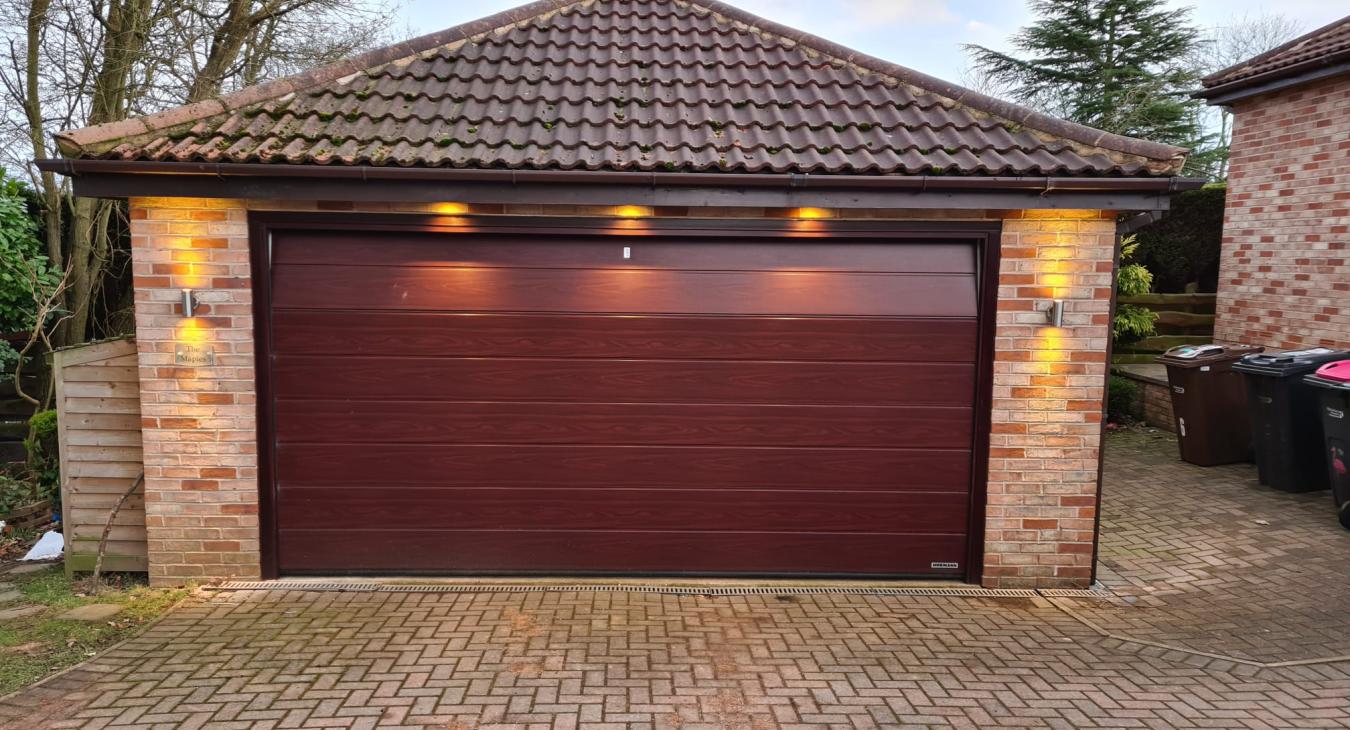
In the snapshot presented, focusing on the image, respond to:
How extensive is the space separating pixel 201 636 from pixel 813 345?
13.2ft

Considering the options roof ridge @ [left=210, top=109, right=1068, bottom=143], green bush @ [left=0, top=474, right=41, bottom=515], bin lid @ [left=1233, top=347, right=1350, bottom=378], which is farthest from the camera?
bin lid @ [left=1233, top=347, right=1350, bottom=378]

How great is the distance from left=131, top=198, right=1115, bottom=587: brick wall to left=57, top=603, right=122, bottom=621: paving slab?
0.32m

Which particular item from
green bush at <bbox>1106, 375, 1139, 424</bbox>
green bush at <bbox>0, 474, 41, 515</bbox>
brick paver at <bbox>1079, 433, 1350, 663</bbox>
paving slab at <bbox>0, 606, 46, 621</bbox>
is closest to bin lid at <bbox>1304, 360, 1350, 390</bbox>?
brick paver at <bbox>1079, 433, 1350, 663</bbox>

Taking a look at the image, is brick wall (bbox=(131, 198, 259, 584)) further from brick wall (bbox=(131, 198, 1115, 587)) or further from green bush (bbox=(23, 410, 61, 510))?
green bush (bbox=(23, 410, 61, 510))

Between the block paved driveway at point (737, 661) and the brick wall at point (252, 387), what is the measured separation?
46 centimetres

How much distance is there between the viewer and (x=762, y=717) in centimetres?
335

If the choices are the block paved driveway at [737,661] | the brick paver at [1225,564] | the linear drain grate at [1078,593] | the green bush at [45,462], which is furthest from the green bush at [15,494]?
the brick paver at [1225,564]

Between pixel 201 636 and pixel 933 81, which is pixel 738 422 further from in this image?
pixel 201 636

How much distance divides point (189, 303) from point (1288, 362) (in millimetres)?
8791

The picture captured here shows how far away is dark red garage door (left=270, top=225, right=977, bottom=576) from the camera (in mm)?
4789

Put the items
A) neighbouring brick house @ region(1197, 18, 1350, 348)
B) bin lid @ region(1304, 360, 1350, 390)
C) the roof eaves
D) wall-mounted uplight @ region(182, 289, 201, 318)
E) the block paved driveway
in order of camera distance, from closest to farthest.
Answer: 1. the block paved driveway
2. wall-mounted uplight @ region(182, 289, 201, 318)
3. bin lid @ region(1304, 360, 1350, 390)
4. the roof eaves
5. neighbouring brick house @ region(1197, 18, 1350, 348)

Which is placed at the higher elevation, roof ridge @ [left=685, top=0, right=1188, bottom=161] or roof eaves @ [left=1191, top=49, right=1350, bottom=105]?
roof eaves @ [left=1191, top=49, right=1350, bottom=105]

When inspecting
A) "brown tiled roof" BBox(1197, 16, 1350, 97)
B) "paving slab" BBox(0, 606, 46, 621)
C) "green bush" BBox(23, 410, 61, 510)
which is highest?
"brown tiled roof" BBox(1197, 16, 1350, 97)

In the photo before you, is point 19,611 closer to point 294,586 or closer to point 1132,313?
point 294,586
